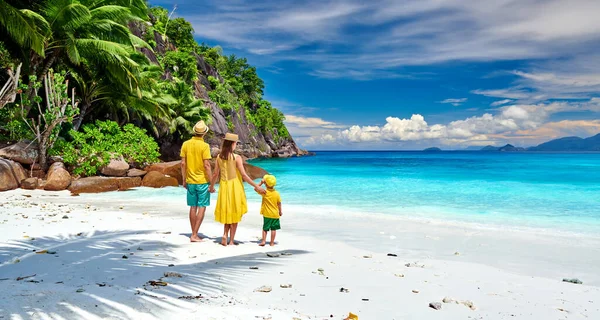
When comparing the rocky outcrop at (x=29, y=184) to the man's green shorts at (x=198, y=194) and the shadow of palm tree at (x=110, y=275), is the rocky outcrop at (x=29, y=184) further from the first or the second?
the man's green shorts at (x=198, y=194)

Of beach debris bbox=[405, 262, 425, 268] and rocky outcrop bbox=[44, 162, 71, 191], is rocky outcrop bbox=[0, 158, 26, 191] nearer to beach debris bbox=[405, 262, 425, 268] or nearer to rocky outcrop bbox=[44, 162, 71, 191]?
rocky outcrop bbox=[44, 162, 71, 191]

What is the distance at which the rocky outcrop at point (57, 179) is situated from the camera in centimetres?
1363

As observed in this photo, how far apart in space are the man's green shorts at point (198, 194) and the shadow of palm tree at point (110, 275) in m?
0.66

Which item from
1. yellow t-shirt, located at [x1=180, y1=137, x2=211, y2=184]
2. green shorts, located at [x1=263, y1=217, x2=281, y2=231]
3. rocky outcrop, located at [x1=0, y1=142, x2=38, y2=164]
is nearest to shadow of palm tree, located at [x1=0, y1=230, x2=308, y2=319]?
green shorts, located at [x1=263, y1=217, x2=281, y2=231]

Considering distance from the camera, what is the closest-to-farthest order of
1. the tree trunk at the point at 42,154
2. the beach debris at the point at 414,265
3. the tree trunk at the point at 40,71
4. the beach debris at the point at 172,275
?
the beach debris at the point at 172,275, the beach debris at the point at 414,265, the tree trunk at the point at 42,154, the tree trunk at the point at 40,71

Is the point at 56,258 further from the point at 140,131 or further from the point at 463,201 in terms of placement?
the point at 140,131

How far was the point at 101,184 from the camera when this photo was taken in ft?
47.9

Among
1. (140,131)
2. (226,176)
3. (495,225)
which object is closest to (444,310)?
(226,176)

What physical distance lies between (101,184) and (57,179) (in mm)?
1479

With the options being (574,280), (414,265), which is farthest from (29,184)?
(574,280)

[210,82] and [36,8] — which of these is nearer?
[36,8]

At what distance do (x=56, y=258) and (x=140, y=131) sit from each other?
16630 millimetres

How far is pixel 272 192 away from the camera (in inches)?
232

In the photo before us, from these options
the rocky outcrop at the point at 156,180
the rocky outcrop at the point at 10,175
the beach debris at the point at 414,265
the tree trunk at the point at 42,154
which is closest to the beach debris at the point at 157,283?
the beach debris at the point at 414,265
